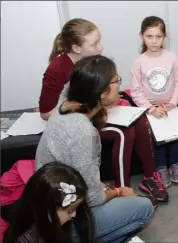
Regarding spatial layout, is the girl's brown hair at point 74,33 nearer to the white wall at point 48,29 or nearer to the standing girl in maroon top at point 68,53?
the standing girl in maroon top at point 68,53

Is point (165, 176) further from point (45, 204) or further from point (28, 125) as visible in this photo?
point (45, 204)

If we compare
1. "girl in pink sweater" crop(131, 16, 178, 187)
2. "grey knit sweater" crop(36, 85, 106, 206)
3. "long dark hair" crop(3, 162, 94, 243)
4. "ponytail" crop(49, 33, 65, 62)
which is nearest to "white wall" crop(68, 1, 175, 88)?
"girl in pink sweater" crop(131, 16, 178, 187)

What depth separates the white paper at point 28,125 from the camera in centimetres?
190

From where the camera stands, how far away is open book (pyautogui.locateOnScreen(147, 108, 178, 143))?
5.78ft

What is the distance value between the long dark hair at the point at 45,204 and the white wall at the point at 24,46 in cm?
154

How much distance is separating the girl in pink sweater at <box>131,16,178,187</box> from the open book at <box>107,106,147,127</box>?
16 centimetres

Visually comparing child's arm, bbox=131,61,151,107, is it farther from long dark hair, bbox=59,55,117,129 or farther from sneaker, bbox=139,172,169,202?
Result: long dark hair, bbox=59,55,117,129

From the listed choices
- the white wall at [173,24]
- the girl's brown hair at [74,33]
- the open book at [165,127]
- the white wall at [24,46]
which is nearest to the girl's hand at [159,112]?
the open book at [165,127]

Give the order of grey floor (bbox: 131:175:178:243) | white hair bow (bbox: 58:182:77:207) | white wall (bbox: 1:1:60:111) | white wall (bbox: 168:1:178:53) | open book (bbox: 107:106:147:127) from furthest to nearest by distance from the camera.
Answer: white wall (bbox: 1:1:60:111) → white wall (bbox: 168:1:178:53) → open book (bbox: 107:106:147:127) → grey floor (bbox: 131:175:178:243) → white hair bow (bbox: 58:182:77:207)

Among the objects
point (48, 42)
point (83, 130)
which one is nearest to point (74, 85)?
point (83, 130)

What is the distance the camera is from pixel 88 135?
4.33 ft

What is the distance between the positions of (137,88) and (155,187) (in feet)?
1.79

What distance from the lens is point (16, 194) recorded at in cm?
156

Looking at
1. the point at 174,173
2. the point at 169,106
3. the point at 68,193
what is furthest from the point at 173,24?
the point at 68,193
